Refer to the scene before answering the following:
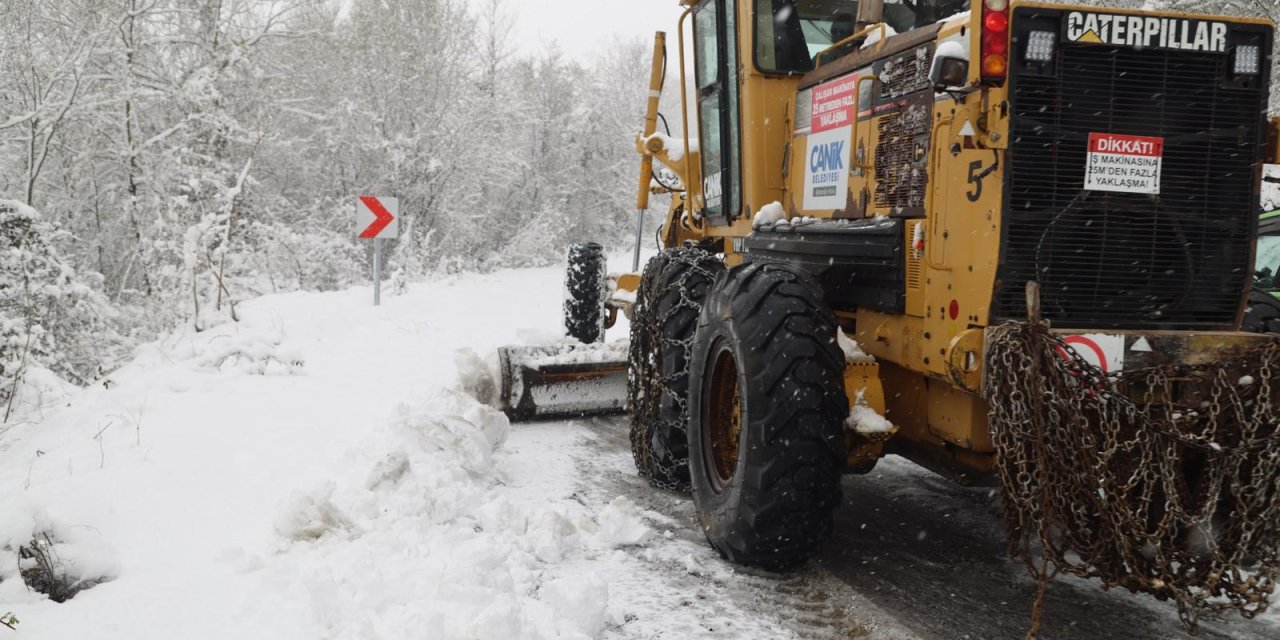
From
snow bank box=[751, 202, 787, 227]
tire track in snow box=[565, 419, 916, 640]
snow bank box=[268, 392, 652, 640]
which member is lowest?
tire track in snow box=[565, 419, 916, 640]

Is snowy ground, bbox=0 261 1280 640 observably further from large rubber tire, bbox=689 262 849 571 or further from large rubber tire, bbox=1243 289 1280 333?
large rubber tire, bbox=1243 289 1280 333

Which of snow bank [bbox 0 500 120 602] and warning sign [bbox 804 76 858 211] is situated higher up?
warning sign [bbox 804 76 858 211]

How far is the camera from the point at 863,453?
4.08 metres

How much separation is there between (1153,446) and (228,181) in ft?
55.6

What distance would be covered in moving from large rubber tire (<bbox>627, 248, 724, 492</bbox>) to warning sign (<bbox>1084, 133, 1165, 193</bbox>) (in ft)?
6.94

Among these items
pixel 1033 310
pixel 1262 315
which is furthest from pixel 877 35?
pixel 1262 315

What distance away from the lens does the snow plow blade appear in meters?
7.07

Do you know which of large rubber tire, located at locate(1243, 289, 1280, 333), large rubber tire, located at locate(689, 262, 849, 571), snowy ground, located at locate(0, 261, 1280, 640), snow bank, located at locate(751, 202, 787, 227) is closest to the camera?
snowy ground, located at locate(0, 261, 1280, 640)

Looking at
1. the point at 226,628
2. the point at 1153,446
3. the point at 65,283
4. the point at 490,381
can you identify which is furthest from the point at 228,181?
the point at 1153,446

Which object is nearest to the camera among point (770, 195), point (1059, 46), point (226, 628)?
point (226, 628)

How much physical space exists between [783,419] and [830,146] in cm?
160

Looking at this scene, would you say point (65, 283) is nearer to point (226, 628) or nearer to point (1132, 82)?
point (226, 628)

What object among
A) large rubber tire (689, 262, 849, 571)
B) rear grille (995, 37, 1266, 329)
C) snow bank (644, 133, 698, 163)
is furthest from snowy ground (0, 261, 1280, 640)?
snow bank (644, 133, 698, 163)

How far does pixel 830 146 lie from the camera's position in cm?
472
